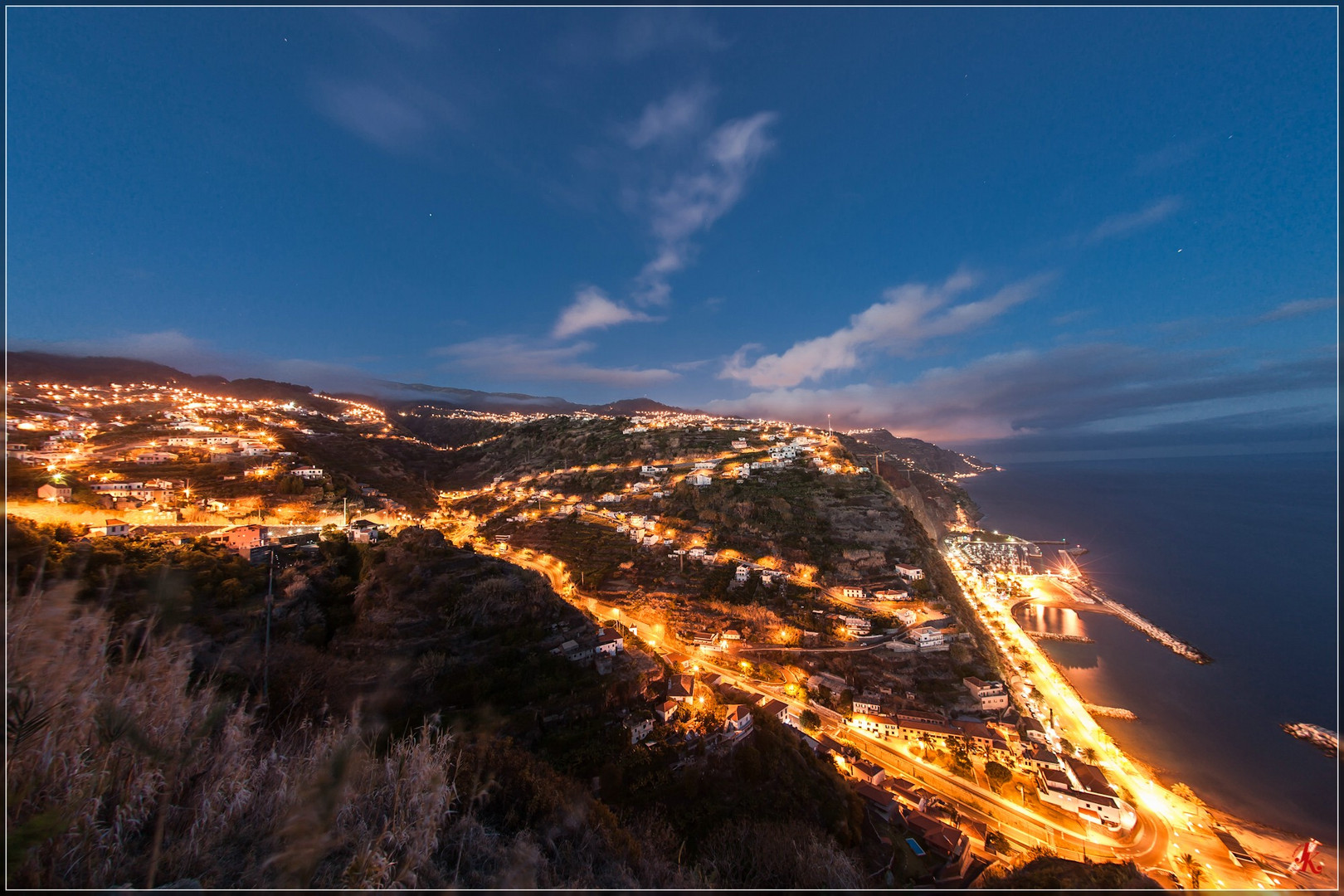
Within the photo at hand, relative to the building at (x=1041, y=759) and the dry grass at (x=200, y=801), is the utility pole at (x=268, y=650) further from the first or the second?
the building at (x=1041, y=759)

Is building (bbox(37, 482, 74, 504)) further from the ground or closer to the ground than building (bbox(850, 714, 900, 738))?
further from the ground

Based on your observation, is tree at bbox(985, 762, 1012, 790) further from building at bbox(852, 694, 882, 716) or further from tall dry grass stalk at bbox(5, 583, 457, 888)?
tall dry grass stalk at bbox(5, 583, 457, 888)

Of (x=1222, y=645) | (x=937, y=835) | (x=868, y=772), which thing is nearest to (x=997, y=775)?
(x=868, y=772)

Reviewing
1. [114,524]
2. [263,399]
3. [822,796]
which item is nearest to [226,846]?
[822,796]

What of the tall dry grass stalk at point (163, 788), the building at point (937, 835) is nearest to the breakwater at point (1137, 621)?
the building at point (937, 835)

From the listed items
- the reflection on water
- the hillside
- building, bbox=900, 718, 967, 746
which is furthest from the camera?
the hillside

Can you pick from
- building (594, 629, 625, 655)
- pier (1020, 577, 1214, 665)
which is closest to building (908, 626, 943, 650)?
pier (1020, 577, 1214, 665)
